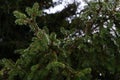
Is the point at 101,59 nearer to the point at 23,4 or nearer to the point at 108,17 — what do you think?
the point at 108,17

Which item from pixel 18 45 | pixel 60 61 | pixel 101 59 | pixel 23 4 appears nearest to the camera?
pixel 60 61

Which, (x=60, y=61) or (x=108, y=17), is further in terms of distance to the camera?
(x=108, y=17)

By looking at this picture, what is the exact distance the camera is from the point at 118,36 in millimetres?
3838

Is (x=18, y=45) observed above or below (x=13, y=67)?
below

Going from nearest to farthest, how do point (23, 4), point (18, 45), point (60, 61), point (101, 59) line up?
point (60, 61) < point (101, 59) < point (18, 45) < point (23, 4)

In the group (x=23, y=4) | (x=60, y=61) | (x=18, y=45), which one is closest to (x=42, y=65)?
(x=60, y=61)

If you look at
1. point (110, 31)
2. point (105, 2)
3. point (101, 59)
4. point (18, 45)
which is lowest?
point (18, 45)

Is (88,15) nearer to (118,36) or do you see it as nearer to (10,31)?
(118,36)

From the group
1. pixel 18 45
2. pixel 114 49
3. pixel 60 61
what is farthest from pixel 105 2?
pixel 18 45

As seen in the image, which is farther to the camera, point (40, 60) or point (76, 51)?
point (76, 51)

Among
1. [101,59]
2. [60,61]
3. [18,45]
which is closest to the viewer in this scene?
[60,61]

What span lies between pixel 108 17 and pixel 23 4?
6.50 m

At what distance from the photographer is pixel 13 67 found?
147 inches

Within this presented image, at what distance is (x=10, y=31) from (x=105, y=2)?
6768mm
